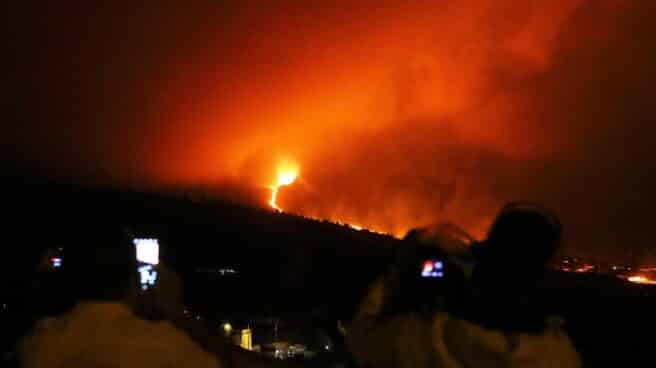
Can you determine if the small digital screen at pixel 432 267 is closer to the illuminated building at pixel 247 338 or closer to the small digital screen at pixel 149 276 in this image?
the small digital screen at pixel 149 276

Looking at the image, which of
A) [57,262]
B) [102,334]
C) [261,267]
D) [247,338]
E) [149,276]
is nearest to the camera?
[102,334]

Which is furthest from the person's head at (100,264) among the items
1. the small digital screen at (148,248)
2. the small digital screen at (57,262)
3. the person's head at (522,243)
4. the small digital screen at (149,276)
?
the small digital screen at (148,248)

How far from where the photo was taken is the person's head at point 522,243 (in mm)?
2426

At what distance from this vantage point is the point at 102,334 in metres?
2.39

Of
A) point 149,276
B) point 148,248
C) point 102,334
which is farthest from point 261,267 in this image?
point 102,334

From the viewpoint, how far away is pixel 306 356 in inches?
326

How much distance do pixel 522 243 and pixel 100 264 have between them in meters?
1.86

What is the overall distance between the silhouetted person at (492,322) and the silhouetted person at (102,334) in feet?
2.46

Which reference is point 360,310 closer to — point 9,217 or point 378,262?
point 378,262

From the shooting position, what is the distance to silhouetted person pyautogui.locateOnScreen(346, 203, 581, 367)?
2.21 meters

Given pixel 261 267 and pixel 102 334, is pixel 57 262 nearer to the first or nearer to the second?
pixel 102 334

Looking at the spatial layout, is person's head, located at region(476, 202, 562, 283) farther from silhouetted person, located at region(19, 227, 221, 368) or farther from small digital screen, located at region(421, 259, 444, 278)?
silhouetted person, located at region(19, 227, 221, 368)

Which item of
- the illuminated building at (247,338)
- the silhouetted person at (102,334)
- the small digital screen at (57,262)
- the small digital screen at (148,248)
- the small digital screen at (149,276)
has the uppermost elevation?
the small digital screen at (148,248)

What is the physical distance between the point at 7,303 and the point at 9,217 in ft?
14.2
